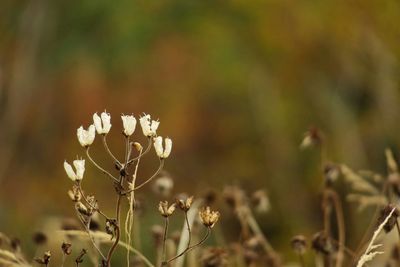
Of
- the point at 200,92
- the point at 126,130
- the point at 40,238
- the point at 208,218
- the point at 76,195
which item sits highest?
the point at 200,92

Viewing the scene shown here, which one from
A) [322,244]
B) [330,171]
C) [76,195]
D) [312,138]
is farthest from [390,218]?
[76,195]

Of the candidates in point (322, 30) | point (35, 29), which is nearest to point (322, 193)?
point (322, 30)

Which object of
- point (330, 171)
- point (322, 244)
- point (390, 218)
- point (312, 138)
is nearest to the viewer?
point (390, 218)

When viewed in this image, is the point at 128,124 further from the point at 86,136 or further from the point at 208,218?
the point at 208,218

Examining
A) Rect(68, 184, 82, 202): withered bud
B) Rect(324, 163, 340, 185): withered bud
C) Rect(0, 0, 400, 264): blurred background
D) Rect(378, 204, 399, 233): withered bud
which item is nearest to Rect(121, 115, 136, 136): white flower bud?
Rect(68, 184, 82, 202): withered bud

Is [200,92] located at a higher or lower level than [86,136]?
higher

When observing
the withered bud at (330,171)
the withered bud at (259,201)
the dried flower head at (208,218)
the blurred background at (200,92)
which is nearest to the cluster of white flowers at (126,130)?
the dried flower head at (208,218)

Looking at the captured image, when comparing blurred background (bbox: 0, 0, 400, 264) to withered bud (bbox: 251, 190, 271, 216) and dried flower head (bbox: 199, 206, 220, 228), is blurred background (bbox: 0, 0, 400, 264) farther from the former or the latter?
dried flower head (bbox: 199, 206, 220, 228)

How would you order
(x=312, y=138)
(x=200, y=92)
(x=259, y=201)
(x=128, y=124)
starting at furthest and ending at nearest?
1. (x=200, y=92)
2. (x=259, y=201)
3. (x=312, y=138)
4. (x=128, y=124)
